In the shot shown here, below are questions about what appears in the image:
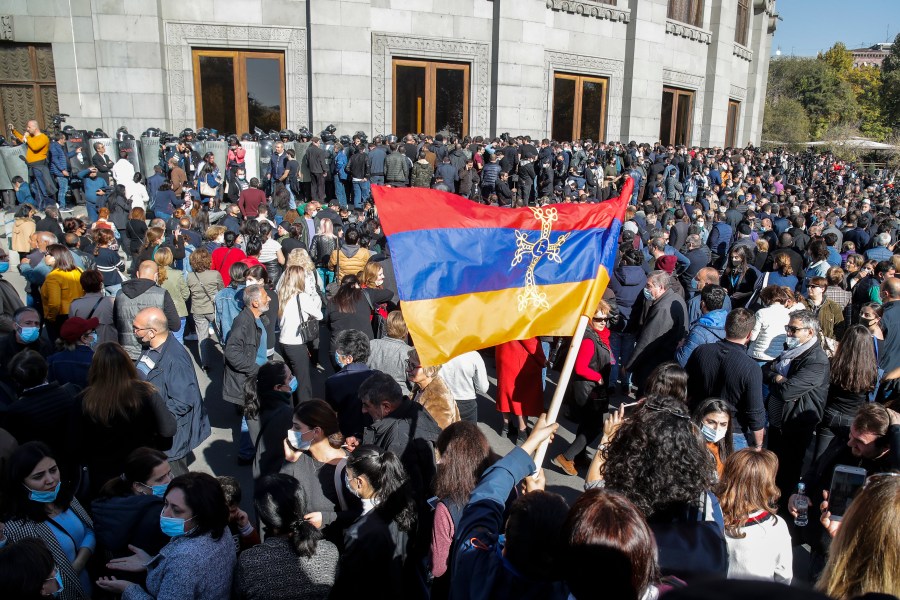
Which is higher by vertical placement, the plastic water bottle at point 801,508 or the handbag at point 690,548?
the handbag at point 690,548

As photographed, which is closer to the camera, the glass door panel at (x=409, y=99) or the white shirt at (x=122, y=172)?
the white shirt at (x=122, y=172)

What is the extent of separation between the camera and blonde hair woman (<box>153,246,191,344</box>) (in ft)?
27.3

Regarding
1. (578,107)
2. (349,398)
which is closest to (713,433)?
(349,398)

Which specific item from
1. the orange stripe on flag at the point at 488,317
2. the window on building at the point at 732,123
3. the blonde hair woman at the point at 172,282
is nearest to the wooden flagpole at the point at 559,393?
the orange stripe on flag at the point at 488,317

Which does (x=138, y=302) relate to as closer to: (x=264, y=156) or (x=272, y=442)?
(x=272, y=442)

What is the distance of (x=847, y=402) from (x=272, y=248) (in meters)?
7.12

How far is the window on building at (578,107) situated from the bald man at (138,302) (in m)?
19.4

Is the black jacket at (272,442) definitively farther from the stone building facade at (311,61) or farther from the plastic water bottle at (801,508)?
the stone building facade at (311,61)

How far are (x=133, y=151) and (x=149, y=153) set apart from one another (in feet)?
2.15

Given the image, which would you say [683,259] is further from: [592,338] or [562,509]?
[562,509]

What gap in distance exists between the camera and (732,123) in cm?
3512

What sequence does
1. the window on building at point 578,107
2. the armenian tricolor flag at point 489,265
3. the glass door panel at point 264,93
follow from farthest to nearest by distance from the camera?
the window on building at point 578,107, the glass door panel at point 264,93, the armenian tricolor flag at point 489,265

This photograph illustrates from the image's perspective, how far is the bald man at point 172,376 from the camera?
17.9 ft

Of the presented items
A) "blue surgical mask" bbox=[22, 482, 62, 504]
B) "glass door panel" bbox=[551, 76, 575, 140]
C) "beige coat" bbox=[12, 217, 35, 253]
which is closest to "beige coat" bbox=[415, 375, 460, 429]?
"blue surgical mask" bbox=[22, 482, 62, 504]
